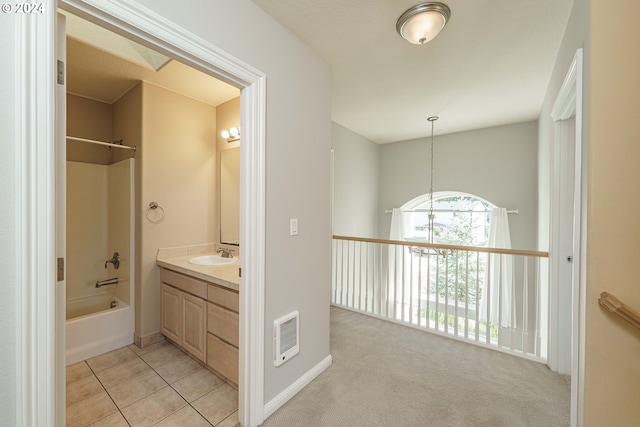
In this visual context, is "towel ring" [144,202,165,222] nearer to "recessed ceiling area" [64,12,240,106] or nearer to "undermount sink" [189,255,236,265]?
"undermount sink" [189,255,236,265]

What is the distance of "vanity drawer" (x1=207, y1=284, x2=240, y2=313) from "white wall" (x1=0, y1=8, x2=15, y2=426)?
1041mm

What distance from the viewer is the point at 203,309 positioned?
202cm

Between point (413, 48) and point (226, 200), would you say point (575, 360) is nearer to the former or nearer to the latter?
point (413, 48)

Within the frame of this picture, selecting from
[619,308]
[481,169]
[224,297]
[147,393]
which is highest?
[481,169]

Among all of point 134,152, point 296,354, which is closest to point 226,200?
point 134,152

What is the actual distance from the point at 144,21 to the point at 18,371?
51.9 inches

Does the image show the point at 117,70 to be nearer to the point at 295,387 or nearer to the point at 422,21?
the point at 422,21

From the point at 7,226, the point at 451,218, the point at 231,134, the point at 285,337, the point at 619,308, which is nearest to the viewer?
the point at 7,226

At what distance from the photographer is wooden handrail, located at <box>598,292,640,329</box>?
3.39 feet

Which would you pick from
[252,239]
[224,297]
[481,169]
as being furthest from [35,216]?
[481,169]

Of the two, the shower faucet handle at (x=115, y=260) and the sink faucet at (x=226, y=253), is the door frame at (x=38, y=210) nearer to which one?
the sink faucet at (x=226, y=253)

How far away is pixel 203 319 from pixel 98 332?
1136 millimetres

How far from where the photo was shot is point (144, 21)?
1.04 meters

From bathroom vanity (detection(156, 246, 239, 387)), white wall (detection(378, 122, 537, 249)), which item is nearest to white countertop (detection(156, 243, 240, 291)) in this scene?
bathroom vanity (detection(156, 246, 239, 387))
